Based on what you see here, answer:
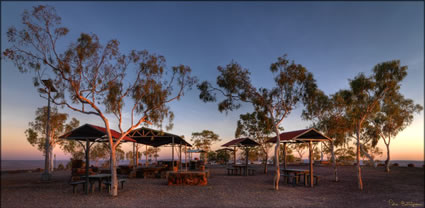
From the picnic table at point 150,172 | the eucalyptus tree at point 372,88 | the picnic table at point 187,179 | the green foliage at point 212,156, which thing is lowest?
the green foliage at point 212,156

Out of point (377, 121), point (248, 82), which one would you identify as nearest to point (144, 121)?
point (248, 82)

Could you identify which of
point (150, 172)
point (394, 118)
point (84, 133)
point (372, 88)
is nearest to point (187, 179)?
point (150, 172)

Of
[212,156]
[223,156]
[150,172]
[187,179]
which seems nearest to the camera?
[187,179]

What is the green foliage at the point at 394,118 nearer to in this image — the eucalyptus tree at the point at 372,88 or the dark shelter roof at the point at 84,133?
the eucalyptus tree at the point at 372,88

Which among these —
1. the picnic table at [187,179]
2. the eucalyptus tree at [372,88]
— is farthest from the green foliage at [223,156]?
the eucalyptus tree at [372,88]

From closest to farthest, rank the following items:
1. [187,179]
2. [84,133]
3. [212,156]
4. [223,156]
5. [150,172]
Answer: [84,133]
[187,179]
[150,172]
[223,156]
[212,156]

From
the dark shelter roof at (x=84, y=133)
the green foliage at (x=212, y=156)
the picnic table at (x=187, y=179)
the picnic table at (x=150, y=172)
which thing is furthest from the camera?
the green foliage at (x=212, y=156)

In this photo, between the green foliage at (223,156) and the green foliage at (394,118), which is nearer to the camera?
the green foliage at (394,118)

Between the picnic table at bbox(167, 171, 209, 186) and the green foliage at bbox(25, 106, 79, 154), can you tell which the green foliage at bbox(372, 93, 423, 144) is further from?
the green foliage at bbox(25, 106, 79, 154)

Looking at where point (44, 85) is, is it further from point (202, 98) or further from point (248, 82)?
point (248, 82)

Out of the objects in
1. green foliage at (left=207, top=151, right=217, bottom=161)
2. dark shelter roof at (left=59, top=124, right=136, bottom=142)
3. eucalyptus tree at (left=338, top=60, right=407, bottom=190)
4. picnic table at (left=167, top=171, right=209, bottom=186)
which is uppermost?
eucalyptus tree at (left=338, top=60, right=407, bottom=190)

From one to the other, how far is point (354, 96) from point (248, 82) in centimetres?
603

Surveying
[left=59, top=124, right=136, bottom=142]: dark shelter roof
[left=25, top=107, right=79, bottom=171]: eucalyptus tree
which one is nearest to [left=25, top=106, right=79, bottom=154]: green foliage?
[left=25, top=107, right=79, bottom=171]: eucalyptus tree

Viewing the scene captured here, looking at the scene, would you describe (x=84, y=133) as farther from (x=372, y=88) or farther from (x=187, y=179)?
(x=372, y=88)
